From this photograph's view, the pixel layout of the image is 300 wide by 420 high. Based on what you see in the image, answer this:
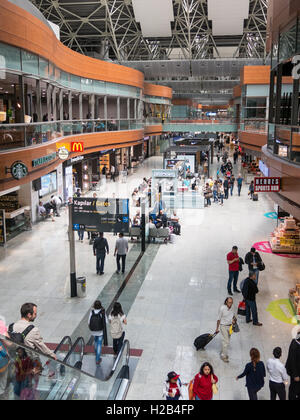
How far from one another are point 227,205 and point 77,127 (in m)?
10.9

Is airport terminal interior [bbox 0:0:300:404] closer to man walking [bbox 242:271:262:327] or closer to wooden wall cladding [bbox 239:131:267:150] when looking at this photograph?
man walking [bbox 242:271:262:327]

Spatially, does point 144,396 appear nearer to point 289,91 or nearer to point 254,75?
point 289,91

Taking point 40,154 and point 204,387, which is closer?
point 204,387

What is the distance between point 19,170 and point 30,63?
436 centimetres

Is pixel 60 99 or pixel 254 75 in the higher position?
pixel 254 75

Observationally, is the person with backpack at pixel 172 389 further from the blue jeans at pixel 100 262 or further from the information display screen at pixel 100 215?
the blue jeans at pixel 100 262

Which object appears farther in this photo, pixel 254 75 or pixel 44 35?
pixel 254 75

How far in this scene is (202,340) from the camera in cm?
999

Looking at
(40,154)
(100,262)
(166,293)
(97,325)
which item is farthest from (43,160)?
(97,325)

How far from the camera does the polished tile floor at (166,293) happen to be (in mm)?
9594

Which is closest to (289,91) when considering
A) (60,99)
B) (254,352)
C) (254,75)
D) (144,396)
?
(254,352)

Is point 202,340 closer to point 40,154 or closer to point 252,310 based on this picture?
point 252,310

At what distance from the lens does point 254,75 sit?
1452 inches

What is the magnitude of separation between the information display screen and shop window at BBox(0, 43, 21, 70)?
15.4 feet
